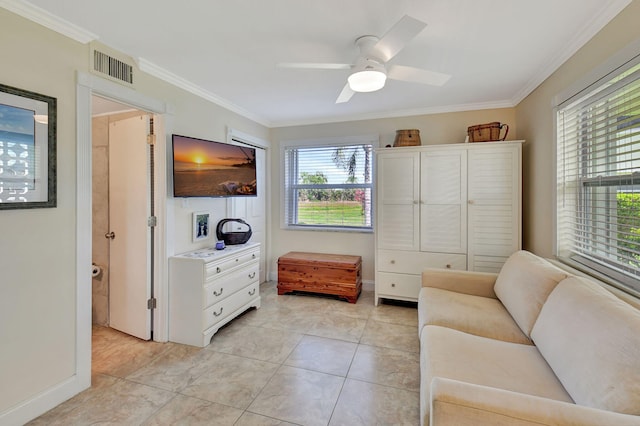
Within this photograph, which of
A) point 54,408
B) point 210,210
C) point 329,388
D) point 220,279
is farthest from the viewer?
point 210,210

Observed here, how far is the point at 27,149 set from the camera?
66.7 inches

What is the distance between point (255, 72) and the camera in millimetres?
2607

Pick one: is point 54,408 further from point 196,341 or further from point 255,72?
point 255,72

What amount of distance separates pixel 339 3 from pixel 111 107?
96.6 inches

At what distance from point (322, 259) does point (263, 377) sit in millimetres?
1865

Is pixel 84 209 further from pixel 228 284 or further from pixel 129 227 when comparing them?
pixel 228 284

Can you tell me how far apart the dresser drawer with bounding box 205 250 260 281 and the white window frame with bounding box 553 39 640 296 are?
2802 mm

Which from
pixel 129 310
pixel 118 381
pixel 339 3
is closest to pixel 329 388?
pixel 118 381

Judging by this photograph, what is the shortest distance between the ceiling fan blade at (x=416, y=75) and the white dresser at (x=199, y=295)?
2098 mm

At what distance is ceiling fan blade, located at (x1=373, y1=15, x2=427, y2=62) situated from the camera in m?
1.48

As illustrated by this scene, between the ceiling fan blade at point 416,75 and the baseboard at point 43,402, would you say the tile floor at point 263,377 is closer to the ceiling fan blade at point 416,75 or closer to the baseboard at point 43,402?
the baseboard at point 43,402

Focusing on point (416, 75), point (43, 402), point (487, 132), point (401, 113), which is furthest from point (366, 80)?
point (43, 402)

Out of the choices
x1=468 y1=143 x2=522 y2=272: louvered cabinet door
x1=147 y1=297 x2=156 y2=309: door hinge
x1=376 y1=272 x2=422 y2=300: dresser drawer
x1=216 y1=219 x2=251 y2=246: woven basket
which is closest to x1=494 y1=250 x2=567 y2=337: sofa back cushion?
x1=468 y1=143 x2=522 y2=272: louvered cabinet door

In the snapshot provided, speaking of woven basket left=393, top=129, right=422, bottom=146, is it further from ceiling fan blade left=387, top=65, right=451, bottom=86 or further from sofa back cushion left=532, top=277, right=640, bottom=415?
sofa back cushion left=532, top=277, right=640, bottom=415
